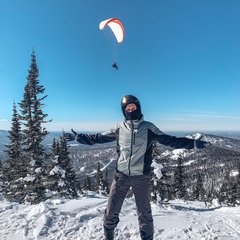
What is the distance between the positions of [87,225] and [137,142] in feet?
10.5

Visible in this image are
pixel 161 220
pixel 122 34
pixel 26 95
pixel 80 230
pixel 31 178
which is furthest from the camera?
pixel 26 95

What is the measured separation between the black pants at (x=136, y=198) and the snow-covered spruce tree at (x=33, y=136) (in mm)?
17564

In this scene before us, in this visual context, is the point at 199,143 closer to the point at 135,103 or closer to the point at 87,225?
the point at 135,103

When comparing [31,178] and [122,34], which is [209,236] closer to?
[122,34]

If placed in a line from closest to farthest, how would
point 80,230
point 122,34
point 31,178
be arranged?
point 80,230
point 122,34
point 31,178

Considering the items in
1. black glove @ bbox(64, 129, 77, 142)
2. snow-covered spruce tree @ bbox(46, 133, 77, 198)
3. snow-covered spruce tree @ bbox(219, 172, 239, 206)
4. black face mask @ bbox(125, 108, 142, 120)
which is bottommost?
snow-covered spruce tree @ bbox(219, 172, 239, 206)

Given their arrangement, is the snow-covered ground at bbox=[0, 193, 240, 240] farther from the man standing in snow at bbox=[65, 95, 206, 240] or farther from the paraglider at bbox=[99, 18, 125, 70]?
the paraglider at bbox=[99, 18, 125, 70]

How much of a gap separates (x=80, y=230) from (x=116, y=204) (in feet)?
6.30

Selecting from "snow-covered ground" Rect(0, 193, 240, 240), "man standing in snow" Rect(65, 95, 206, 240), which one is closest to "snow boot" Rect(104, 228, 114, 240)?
"man standing in snow" Rect(65, 95, 206, 240)

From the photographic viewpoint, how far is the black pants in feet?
15.9

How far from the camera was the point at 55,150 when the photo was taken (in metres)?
27.5

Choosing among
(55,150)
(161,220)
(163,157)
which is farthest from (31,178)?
(161,220)

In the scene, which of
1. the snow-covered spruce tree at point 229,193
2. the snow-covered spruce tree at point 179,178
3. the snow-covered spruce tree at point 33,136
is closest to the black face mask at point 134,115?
the snow-covered spruce tree at point 33,136

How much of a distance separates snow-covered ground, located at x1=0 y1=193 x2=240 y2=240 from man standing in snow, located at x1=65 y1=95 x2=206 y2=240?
1204 millimetres
